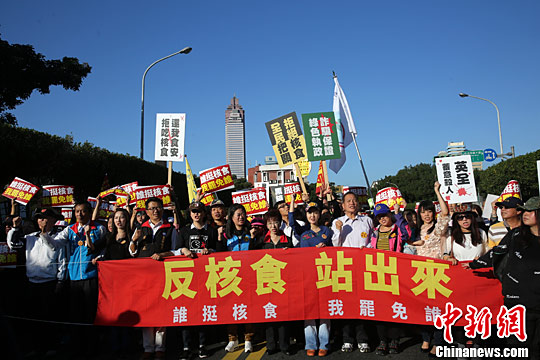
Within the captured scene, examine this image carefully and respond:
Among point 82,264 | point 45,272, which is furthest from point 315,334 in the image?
point 45,272

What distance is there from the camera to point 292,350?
17.2ft

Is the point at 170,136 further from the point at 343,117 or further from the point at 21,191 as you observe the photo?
the point at 343,117

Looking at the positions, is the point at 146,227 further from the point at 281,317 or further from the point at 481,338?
the point at 481,338

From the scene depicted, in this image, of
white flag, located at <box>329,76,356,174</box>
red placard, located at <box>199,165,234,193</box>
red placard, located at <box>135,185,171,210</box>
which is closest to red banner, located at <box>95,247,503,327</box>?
red placard, located at <box>135,185,171,210</box>

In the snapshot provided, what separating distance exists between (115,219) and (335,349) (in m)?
3.24

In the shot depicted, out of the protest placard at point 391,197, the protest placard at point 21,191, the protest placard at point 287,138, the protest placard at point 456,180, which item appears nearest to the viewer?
the protest placard at point 456,180

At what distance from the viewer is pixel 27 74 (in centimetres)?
1936

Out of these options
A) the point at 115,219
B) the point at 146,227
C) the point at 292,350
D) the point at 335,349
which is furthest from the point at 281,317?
the point at 115,219

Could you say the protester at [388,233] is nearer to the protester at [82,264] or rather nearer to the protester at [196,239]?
the protester at [196,239]

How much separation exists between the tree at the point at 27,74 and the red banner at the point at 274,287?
16.7 metres

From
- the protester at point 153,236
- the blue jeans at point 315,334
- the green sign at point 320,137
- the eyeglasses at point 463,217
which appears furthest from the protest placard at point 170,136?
the eyeglasses at point 463,217

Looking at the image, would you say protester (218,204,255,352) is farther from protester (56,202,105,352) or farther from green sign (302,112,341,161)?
green sign (302,112,341,161)

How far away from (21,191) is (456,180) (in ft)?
29.3

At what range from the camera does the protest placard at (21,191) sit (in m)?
9.25
